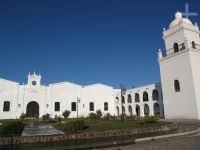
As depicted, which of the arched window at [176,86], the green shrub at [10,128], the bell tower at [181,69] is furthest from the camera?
the arched window at [176,86]

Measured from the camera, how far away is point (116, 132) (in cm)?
1245

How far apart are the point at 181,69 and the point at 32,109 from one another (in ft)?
71.8

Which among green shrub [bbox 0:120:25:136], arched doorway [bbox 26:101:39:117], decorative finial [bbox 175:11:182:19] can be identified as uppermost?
decorative finial [bbox 175:11:182:19]

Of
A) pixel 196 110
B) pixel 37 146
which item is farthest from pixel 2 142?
pixel 196 110

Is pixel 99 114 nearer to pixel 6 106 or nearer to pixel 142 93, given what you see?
pixel 142 93

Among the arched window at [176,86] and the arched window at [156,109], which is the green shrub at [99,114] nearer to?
the arched window at [156,109]

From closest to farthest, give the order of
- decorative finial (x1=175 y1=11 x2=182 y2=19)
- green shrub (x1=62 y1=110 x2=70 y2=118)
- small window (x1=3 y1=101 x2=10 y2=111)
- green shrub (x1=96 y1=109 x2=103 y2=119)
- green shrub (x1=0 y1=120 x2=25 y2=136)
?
green shrub (x1=0 y1=120 x2=25 y2=136)
decorative finial (x1=175 y1=11 x2=182 y2=19)
small window (x1=3 y1=101 x2=10 y2=111)
green shrub (x1=96 y1=109 x2=103 y2=119)
green shrub (x1=62 y1=110 x2=70 y2=118)

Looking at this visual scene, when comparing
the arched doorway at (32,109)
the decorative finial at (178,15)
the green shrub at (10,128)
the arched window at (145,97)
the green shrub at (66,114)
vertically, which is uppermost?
the decorative finial at (178,15)

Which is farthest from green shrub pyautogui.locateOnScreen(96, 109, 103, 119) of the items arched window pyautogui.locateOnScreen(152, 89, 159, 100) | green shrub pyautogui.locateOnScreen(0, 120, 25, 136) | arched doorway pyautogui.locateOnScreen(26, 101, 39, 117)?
green shrub pyautogui.locateOnScreen(0, 120, 25, 136)

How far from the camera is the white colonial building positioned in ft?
68.9

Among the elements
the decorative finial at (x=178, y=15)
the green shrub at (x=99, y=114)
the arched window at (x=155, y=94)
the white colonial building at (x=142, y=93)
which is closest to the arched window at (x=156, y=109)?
the white colonial building at (x=142, y=93)

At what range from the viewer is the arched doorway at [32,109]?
30781 mm

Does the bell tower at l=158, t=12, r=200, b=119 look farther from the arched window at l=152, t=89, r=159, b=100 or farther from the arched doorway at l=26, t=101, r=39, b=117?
the arched doorway at l=26, t=101, r=39, b=117

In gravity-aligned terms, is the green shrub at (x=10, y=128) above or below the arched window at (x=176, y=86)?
below
